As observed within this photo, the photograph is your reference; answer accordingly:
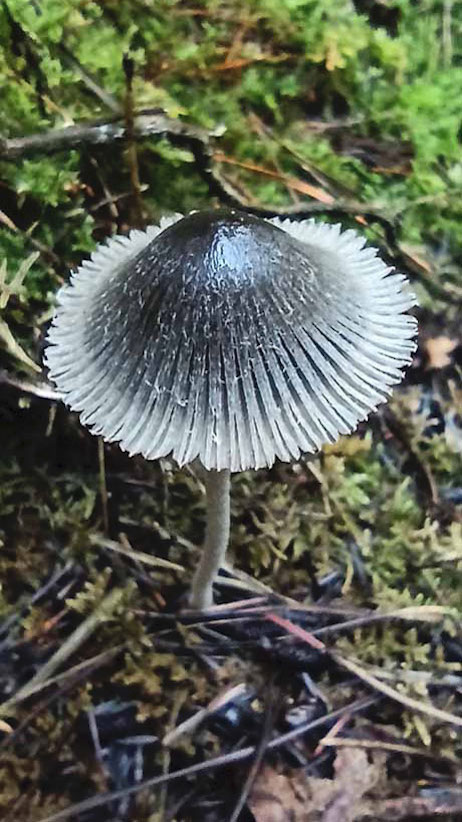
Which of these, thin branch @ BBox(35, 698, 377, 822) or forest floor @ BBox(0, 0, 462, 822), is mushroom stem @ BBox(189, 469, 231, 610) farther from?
thin branch @ BBox(35, 698, 377, 822)

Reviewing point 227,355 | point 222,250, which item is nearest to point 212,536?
point 227,355

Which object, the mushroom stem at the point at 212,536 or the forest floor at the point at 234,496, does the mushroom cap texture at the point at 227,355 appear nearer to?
the mushroom stem at the point at 212,536

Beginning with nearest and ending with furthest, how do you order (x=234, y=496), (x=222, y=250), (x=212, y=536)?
(x=222, y=250) → (x=212, y=536) → (x=234, y=496)

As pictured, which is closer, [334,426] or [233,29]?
[334,426]

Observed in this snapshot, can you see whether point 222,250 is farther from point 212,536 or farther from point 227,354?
point 212,536

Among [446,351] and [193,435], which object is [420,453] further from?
[193,435]

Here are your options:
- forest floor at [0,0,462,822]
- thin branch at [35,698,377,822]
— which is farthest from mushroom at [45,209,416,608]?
thin branch at [35,698,377,822]

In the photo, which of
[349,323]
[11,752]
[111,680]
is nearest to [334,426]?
[349,323]
